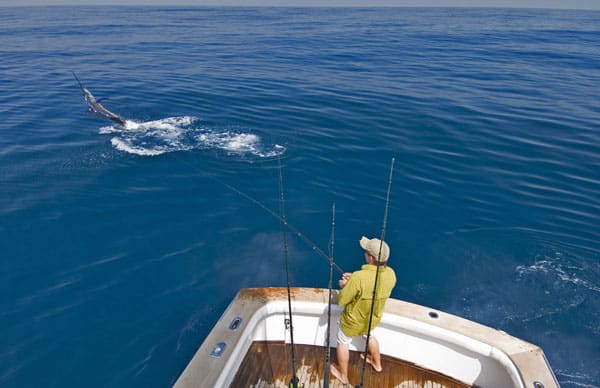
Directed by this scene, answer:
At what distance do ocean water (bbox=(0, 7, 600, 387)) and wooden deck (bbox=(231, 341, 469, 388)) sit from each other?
191 centimetres

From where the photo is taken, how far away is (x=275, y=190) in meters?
11.6

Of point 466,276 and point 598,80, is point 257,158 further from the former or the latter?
point 598,80

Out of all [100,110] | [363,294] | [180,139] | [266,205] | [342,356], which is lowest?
[266,205]

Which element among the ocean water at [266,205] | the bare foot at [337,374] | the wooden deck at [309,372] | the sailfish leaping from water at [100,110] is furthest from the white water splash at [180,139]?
the bare foot at [337,374]

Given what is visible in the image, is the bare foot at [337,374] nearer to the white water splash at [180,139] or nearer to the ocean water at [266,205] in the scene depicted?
the ocean water at [266,205]

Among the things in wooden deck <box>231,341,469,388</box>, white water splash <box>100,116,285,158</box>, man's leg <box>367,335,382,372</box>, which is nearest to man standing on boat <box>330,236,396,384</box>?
man's leg <box>367,335,382,372</box>

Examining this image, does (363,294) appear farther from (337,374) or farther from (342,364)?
(337,374)

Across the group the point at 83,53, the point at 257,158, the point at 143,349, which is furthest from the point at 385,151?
the point at 83,53

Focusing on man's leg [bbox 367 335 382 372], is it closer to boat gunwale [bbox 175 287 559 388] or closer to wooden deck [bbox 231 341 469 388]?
wooden deck [bbox 231 341 469 388]

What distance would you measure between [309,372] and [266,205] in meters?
5.92

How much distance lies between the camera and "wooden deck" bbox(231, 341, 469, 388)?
532 cm

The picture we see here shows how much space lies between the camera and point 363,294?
14.8ft

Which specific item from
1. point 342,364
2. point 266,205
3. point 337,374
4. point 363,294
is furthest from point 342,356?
point 266,205

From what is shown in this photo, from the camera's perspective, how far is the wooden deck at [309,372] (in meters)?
5.32
